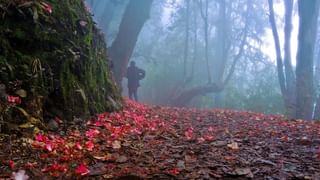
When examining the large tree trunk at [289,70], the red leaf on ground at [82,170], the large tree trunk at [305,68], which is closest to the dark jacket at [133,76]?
the large tree trunk at [289,70]

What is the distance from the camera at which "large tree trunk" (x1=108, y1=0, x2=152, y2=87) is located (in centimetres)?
1494

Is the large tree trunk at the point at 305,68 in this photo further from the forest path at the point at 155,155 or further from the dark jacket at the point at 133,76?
the forest path at the point at 155,155

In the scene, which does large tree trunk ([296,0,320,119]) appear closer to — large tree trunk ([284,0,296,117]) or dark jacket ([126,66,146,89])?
large tree trunk ([284,0,296,117])

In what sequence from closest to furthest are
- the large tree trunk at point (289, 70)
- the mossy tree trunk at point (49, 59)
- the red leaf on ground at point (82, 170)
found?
the red leaf on ground at point (82, 170) → the mossy tree trunk at point (49, 59) → the large tree trunk at point (289, 70)

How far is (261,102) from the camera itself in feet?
69.4

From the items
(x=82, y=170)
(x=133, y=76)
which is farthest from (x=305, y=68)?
(x=82, y=170)

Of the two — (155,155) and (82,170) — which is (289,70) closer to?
(155,155)

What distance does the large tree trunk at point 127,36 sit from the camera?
588 inches

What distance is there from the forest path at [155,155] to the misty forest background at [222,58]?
8.95m

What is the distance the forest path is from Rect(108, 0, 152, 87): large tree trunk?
9223 millimetres

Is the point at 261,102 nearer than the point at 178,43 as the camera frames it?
Yes

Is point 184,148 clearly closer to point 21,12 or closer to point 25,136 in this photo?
point 25,136

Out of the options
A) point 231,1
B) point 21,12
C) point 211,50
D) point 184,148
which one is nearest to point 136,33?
point 21,12

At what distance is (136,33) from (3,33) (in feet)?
36.0
